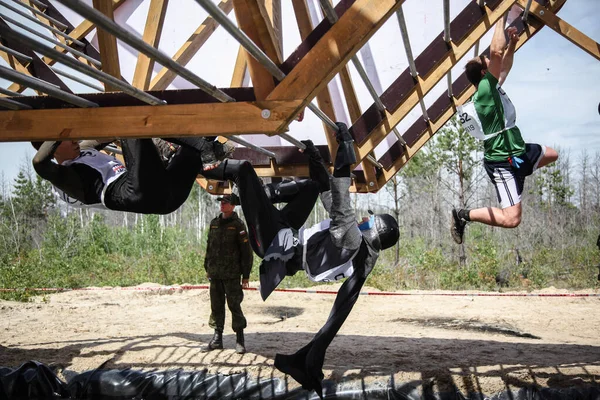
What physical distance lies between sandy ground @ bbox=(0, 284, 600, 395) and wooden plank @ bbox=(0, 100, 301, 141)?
299 centimetres

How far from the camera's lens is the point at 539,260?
13172 mm

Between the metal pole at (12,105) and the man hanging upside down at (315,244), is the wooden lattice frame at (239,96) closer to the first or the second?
the metal pole at (12,105)

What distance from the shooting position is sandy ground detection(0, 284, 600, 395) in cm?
509

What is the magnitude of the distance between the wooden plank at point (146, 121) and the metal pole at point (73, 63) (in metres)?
0.13

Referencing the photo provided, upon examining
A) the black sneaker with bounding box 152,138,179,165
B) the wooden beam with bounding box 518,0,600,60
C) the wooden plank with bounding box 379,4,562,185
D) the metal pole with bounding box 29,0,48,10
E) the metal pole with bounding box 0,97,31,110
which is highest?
the metal pole with bounding box 29,0,48,10

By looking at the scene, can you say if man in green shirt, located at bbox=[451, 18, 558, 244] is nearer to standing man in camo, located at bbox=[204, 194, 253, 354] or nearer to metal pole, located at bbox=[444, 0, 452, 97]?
metal pole, located at bbox=[444, 0, 452, 97]

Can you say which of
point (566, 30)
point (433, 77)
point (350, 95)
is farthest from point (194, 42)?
point (566, 30)

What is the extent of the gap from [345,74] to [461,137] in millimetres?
9787

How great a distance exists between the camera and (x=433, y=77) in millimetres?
4625

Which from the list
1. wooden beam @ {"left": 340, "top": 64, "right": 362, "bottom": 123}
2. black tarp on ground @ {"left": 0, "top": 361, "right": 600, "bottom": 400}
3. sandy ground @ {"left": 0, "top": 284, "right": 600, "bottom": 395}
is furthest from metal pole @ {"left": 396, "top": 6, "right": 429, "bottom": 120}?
black tarp on ground @ {"left": 0, "top": 361, "right": 600, "bottom": 400}

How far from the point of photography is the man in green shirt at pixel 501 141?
3867 millimetres

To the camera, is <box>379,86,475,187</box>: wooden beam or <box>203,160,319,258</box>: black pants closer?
<box>203,160,319,258</box>: black pants

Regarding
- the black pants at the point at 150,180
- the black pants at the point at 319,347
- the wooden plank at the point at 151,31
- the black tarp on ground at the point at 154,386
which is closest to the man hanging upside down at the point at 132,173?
the black pants at the point at 150,180

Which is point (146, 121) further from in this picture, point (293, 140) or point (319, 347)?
point (319, 347)
